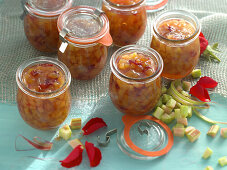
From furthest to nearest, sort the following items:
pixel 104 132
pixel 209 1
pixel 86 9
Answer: pixel 209 1 < pixel 86 9 < pixel 104 132

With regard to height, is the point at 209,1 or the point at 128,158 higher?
the point at 209,1

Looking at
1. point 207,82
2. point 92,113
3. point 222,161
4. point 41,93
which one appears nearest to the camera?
point 41,93

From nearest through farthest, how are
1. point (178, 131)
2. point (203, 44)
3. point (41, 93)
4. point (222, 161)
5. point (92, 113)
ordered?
point (41, 93), point (222, 161), point (178, 131), point (92, 113), point (203, 44)

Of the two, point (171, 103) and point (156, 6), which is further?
point (156, 6)

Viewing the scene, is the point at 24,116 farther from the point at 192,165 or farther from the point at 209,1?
the point at 209,1

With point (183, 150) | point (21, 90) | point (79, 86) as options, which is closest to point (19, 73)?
point (21, 90)

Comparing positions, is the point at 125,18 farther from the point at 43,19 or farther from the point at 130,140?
the point at 130,140

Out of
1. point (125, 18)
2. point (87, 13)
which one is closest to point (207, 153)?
point (125, 18)
